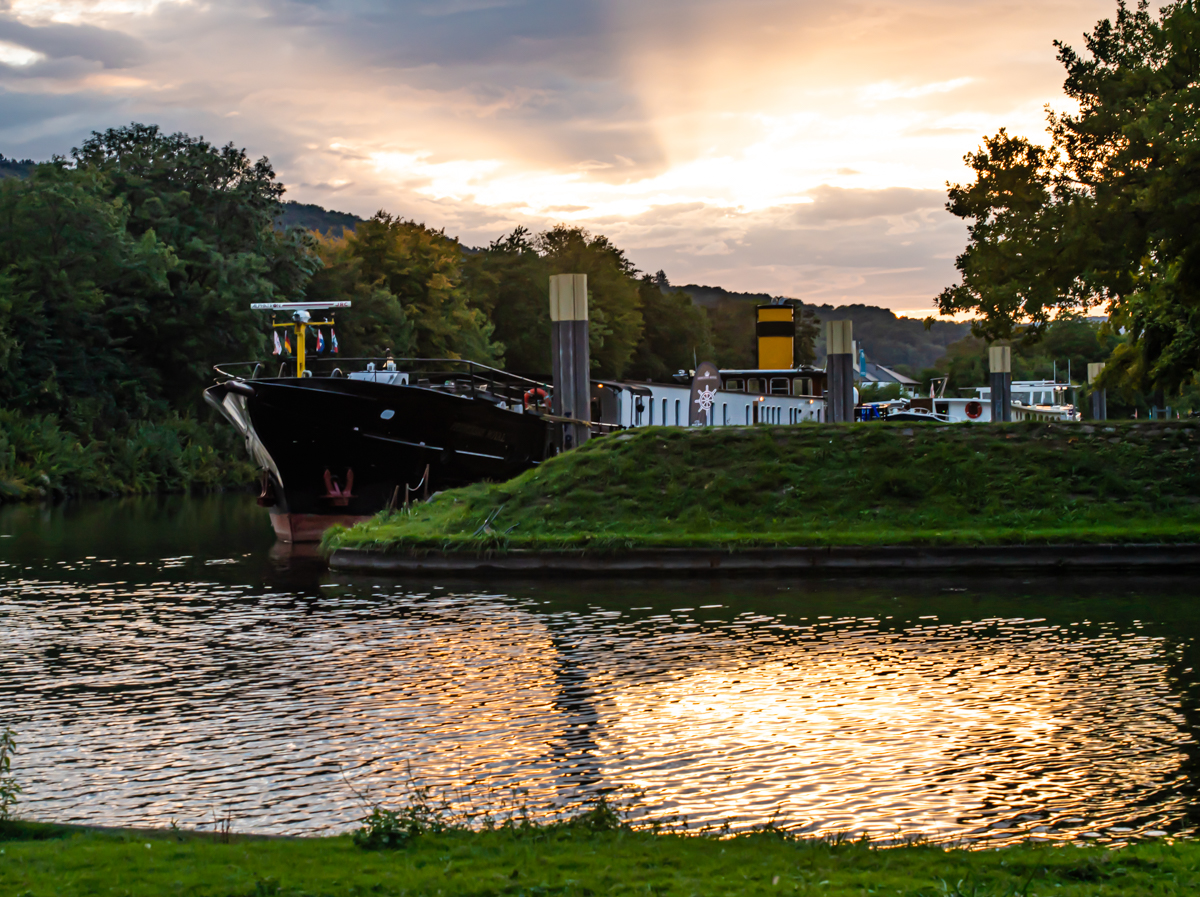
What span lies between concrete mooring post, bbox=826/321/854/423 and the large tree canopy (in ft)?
28.0

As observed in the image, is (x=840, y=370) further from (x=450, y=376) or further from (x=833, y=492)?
(x=833, y=492)

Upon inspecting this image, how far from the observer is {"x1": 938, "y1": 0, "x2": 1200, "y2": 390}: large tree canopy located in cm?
2033

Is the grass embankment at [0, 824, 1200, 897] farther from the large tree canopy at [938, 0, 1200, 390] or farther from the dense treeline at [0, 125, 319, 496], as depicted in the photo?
the dense treeline at [0, 125, 319, 496]

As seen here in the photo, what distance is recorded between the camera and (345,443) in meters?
29.1

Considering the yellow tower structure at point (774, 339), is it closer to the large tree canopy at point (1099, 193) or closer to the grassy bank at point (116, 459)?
the grassy bank at point (116, 459)

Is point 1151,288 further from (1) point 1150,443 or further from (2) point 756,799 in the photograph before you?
(2) point 756,799

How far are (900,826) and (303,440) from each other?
899 inches

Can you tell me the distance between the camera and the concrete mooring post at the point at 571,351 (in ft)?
88.9

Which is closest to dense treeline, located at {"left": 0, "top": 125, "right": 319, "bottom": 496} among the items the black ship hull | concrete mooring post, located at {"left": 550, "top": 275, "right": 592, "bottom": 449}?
the black ship hull

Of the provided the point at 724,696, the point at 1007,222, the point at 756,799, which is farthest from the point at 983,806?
the point at 1007,222

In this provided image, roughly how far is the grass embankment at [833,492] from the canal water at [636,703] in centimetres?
197

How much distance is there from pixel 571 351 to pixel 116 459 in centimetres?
3712

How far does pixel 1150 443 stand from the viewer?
2528 cm

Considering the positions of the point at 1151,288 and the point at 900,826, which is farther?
the point at 1151,288
